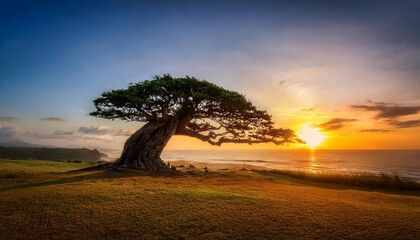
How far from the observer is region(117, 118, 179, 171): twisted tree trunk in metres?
17.1

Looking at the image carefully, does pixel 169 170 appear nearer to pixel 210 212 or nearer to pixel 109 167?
pixel 109 167

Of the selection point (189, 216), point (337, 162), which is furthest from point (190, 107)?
point (337, 162)

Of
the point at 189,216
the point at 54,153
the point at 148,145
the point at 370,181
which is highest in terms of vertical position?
the point at 148,145

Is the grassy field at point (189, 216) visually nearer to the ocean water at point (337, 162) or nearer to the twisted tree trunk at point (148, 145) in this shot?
the twisted tree trunk at point (148, 145)

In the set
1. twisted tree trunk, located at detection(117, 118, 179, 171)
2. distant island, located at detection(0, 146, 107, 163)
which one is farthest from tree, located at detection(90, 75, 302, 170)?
distant island, located at detection(0, 146, 107, 163)

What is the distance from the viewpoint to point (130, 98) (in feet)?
47.5

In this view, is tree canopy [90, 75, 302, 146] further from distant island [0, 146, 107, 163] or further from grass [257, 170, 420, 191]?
distant island [0, 146, 107, 163]

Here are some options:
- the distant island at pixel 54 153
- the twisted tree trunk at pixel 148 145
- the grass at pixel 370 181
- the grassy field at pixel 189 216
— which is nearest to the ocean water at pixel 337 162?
the grass at pixel 370 181

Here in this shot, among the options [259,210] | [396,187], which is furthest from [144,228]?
[396,187]

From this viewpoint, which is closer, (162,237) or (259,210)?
(162,237)

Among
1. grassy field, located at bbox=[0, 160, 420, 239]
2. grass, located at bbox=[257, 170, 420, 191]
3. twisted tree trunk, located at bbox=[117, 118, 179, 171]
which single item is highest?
twisted tree trunk, located at bbox=[117, 118, 179, 171]

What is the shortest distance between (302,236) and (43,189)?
842 cm

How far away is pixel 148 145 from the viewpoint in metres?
17.6

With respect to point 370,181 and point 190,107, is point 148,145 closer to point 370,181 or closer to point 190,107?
point 190,107
